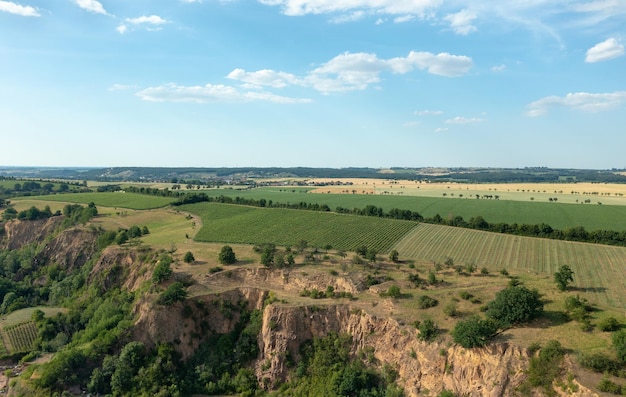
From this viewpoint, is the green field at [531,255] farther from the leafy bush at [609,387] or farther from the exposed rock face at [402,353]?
the exposed rock face at [402,353]

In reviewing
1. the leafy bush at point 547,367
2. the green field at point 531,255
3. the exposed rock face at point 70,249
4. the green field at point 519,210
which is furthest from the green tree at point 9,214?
the leafy bush at point 547,367

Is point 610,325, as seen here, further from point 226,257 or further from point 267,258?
point 226,257

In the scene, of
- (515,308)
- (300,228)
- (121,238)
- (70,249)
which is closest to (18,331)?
(121,238)

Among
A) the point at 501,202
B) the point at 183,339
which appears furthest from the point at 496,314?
the point at 501,202

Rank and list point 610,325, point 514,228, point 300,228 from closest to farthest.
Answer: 1. point 610,325
2. point 514,228
3. point 300,228

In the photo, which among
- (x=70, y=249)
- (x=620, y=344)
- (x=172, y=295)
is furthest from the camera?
(x=70, y=249)

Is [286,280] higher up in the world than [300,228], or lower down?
lower down
